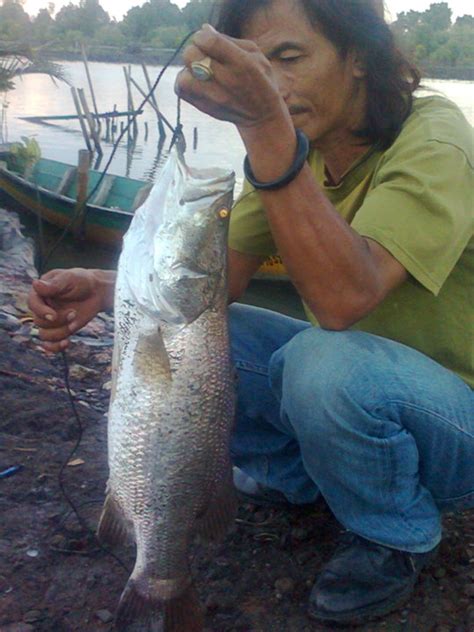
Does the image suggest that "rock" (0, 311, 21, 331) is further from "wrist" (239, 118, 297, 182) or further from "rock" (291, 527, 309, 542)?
"wrist" (239, 118, 297, 182)

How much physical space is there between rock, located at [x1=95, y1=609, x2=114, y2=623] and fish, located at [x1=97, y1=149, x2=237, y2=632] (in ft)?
0.72

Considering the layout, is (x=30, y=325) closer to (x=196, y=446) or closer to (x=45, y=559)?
(x=45, y=559)

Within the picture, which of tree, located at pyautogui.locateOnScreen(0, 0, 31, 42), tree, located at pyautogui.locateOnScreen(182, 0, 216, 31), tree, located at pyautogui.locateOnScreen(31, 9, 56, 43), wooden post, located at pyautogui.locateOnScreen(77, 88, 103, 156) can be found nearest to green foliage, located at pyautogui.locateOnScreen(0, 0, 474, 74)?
tree, located at pyautogui.locateOnScreen(31, 9, 56, 43)

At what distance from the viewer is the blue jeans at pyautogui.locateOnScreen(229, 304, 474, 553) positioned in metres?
2.38

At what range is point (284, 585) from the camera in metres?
2.75

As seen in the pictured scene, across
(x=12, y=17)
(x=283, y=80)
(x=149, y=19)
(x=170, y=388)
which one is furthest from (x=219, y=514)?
(x=149, y=19)

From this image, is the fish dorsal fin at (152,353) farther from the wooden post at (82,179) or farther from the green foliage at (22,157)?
the green foliage at (22,157)

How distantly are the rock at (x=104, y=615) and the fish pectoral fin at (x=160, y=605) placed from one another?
26 centimetres

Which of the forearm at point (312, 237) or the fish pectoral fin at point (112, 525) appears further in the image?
the fish pectoral fin at point (112, 525)

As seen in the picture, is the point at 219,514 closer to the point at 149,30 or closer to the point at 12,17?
the point at 12,17

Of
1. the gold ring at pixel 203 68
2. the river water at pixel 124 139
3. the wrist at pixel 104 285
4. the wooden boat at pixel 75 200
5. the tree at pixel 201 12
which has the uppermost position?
the tree at pixel 201 12

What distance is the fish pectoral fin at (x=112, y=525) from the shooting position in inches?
93.3

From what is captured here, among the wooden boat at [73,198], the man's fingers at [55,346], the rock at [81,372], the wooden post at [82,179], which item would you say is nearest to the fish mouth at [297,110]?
the man's fingers at [55,346]

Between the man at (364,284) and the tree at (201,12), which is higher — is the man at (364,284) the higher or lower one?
the lower one
